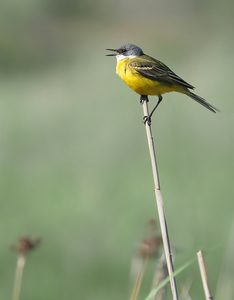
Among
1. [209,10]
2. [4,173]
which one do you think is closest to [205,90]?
[4,173]

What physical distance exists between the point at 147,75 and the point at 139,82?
123 millimetres

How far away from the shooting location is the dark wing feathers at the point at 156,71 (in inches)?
181

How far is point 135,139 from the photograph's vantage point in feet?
36.4

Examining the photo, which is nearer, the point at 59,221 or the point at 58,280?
the point at 58,280

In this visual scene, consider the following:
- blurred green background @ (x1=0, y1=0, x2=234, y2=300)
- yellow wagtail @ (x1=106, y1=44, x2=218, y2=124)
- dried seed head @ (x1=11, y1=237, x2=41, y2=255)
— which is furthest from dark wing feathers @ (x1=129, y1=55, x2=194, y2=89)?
dried seed head @ (x1=11, y1=237, x2=41, y2=255)

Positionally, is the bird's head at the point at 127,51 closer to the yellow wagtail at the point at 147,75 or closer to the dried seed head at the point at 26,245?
the yellow wagtail at the point at 147,75

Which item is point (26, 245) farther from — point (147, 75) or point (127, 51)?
point (127, 51)

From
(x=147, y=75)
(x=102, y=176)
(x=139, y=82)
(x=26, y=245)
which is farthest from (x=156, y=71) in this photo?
(x=102, y=176)

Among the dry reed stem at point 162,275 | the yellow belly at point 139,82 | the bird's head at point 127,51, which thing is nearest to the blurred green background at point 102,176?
the yellow belly at point 139,82

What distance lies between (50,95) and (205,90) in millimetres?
2850

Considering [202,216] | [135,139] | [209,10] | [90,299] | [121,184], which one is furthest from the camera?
[209,10]

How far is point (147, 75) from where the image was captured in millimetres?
4562

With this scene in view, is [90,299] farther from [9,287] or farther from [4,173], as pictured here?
[4,173]

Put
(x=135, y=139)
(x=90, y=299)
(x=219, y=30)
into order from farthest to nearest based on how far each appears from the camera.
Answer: (x=219, y=30) → (x=135, y=139) → (x=90, y=299)
